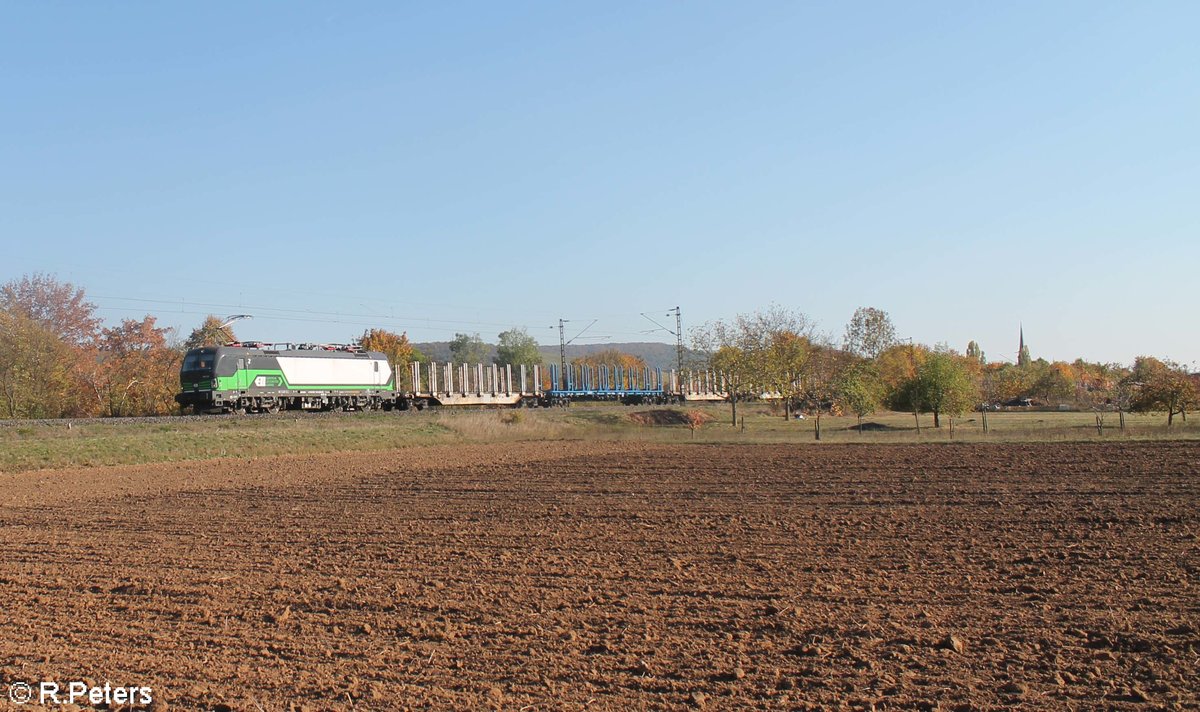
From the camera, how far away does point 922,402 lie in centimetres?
7300

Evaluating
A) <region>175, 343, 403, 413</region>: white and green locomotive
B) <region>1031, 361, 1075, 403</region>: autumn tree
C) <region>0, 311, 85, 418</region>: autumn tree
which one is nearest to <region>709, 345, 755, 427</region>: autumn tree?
<region>175, 343, 403, 413</region>: white and green locomotive

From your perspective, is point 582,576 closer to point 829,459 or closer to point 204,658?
point 204,658

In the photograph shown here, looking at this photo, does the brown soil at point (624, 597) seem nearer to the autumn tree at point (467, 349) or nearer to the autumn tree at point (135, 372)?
the autumn tree at point (135, 372)

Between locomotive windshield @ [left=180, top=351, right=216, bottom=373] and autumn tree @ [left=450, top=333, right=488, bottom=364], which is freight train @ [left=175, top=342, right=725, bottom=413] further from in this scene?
autumn tree @ [left=450, top=333, right=488, bottom=364]

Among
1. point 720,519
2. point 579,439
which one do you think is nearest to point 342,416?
point 579,439

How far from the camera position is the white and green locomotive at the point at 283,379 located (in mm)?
49031

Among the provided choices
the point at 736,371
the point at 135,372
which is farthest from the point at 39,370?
the point at 736,371

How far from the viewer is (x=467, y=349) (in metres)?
167

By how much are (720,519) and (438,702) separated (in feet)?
35.5

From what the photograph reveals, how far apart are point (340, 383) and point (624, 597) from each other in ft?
166

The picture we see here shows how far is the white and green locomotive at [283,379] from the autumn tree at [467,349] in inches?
3931

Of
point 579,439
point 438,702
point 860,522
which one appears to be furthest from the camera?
point 579,439

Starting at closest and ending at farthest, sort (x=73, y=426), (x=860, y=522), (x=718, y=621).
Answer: (x=718, y=621)
(x=860, y=522)
(x=73, y=426)

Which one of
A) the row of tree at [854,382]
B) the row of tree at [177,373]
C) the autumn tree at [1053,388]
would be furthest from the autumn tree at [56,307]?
the autumn tree at [1053,388]
